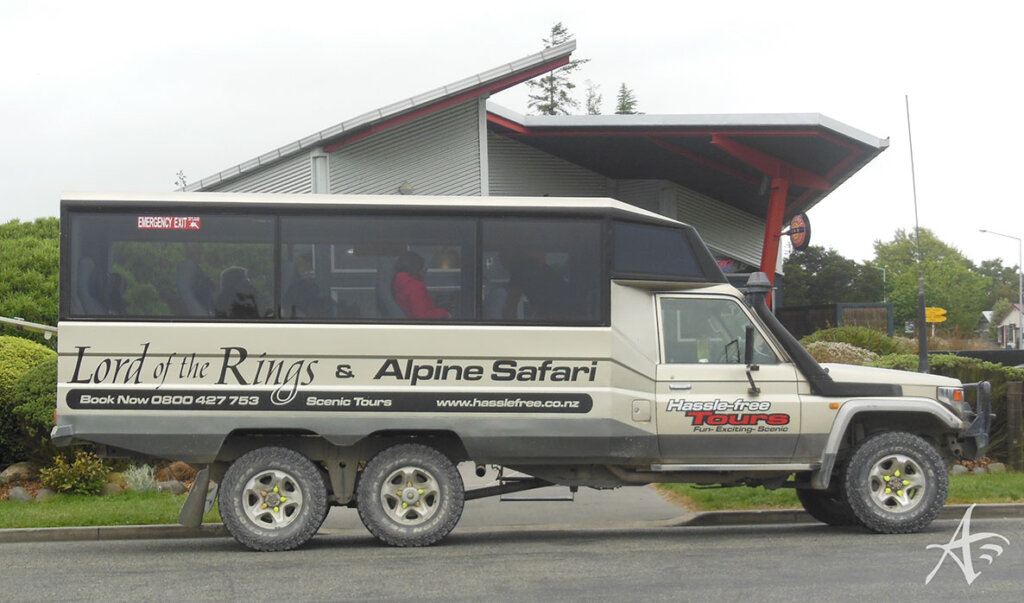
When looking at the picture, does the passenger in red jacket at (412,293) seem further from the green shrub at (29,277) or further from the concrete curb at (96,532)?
the green shrub at (29,277)

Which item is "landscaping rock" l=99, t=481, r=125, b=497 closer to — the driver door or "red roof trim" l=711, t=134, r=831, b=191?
the driver door

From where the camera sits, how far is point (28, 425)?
1377 cm

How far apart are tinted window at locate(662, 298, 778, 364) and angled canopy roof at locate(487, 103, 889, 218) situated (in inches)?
540

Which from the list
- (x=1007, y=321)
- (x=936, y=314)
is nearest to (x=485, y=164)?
(x=936, y=314)

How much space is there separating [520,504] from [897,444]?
4.62m

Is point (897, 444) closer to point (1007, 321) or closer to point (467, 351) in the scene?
point (467, 351)

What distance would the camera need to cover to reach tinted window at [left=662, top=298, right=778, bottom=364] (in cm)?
1000

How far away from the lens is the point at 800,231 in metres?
30.7

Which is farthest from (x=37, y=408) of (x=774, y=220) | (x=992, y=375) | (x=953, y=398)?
(x=774, y=220)

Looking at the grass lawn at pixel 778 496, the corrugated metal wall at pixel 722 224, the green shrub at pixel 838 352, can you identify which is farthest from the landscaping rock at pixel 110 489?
the corrugated metal wall at pixel 722 224

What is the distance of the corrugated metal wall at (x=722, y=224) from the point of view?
30.3 m

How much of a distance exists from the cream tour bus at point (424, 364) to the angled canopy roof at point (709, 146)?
1378cm

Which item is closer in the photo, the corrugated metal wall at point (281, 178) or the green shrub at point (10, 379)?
the green shrub at point (10, 379)

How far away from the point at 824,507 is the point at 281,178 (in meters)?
13.6
